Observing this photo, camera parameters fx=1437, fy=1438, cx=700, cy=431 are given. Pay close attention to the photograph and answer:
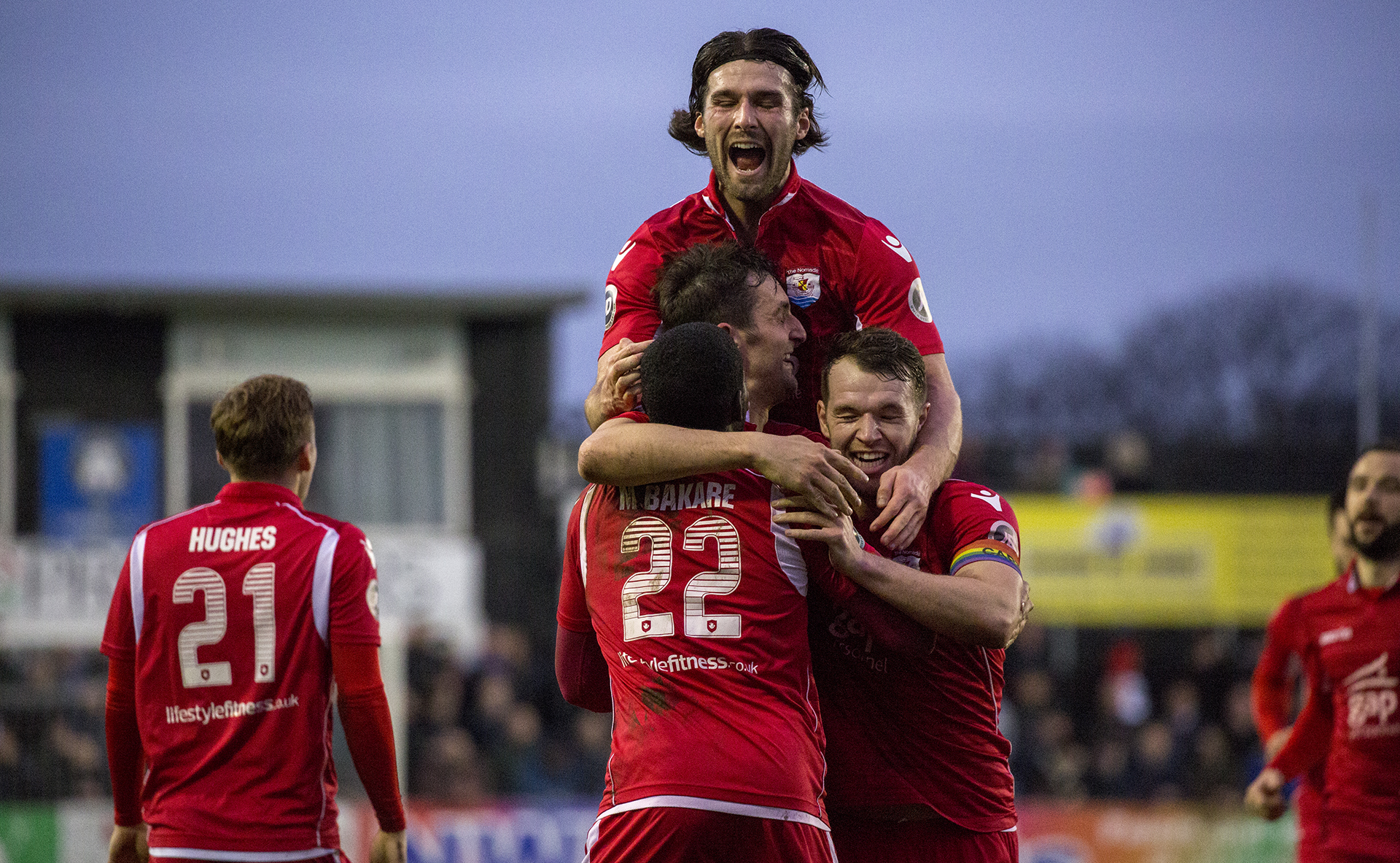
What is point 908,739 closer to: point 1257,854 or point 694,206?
point 694,206

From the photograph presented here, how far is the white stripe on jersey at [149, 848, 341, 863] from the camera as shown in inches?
170

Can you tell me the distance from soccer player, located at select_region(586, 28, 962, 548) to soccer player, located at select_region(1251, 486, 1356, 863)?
10.2 feet

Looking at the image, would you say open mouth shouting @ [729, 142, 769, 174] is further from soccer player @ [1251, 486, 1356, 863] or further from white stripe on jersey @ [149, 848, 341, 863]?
soccer player @ [1251, 486, 1356, 863]

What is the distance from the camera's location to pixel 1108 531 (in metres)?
18.1

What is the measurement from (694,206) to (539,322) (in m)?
15.2

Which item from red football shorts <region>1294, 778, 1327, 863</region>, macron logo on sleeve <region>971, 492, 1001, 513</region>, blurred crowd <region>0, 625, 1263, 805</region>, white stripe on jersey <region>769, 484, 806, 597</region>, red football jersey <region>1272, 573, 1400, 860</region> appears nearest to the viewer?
white stripe on jersey <region>769, 484, 806, 597</region>

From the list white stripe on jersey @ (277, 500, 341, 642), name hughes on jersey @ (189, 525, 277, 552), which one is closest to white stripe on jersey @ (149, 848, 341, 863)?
white stripe on jersey @ (277, 500, 341, 642)

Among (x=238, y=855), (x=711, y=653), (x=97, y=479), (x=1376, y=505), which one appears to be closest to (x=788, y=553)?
(x=711, y=653)

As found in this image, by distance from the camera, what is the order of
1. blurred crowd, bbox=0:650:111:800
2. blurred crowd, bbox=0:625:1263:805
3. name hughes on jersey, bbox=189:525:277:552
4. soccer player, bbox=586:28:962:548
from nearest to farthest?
1. soccer player, bbox=586:28:962:548
2. name hughes on jersey, bbox=189:525:277:552
3. blurred crowd, bbox=0:650:111:800
4. blurred crowd, bbox=0:625:1263:805

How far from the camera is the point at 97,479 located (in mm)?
18500

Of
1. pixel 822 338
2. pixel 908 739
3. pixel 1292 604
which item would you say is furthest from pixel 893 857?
pixel 1292 604

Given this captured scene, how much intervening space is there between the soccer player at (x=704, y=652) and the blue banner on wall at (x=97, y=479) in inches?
639

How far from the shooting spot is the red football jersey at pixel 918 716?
148 inches

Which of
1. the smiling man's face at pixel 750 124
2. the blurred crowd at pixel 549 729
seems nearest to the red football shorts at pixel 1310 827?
the smiling man's face at pixel 750 124
